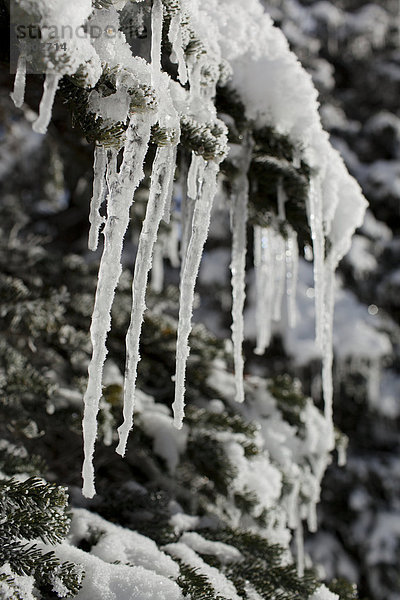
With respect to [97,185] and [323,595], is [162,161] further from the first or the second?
[323,595]

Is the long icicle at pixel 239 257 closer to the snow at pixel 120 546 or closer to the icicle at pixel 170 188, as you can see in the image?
the icicle at pixel 170 188

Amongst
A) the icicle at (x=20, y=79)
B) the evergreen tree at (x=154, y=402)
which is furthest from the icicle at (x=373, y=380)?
the icicle at (x=20, y=79)

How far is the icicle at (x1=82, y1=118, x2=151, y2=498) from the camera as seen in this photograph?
0.98 metres

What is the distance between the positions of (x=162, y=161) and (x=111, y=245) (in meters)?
0.22

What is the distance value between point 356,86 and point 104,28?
6.96 metres

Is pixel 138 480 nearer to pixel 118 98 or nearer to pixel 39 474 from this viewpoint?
pixel 39 474

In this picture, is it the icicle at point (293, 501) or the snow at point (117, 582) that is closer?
the snow at point (117, 582)

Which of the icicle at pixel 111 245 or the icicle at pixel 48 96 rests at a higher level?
the icicle at pixel 48 96

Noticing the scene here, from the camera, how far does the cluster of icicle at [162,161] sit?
96 cm

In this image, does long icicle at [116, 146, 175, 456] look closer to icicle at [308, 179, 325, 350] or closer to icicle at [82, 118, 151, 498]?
icicle at [82, 118, 151, 498]

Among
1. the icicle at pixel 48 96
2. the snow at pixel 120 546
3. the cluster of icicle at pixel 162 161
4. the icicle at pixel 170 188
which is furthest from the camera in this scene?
the snow at pixel 120 546

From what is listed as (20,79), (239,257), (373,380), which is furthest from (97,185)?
(373,380)

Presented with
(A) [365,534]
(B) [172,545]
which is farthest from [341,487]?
(B) [172,545]

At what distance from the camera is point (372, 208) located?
6.41m
